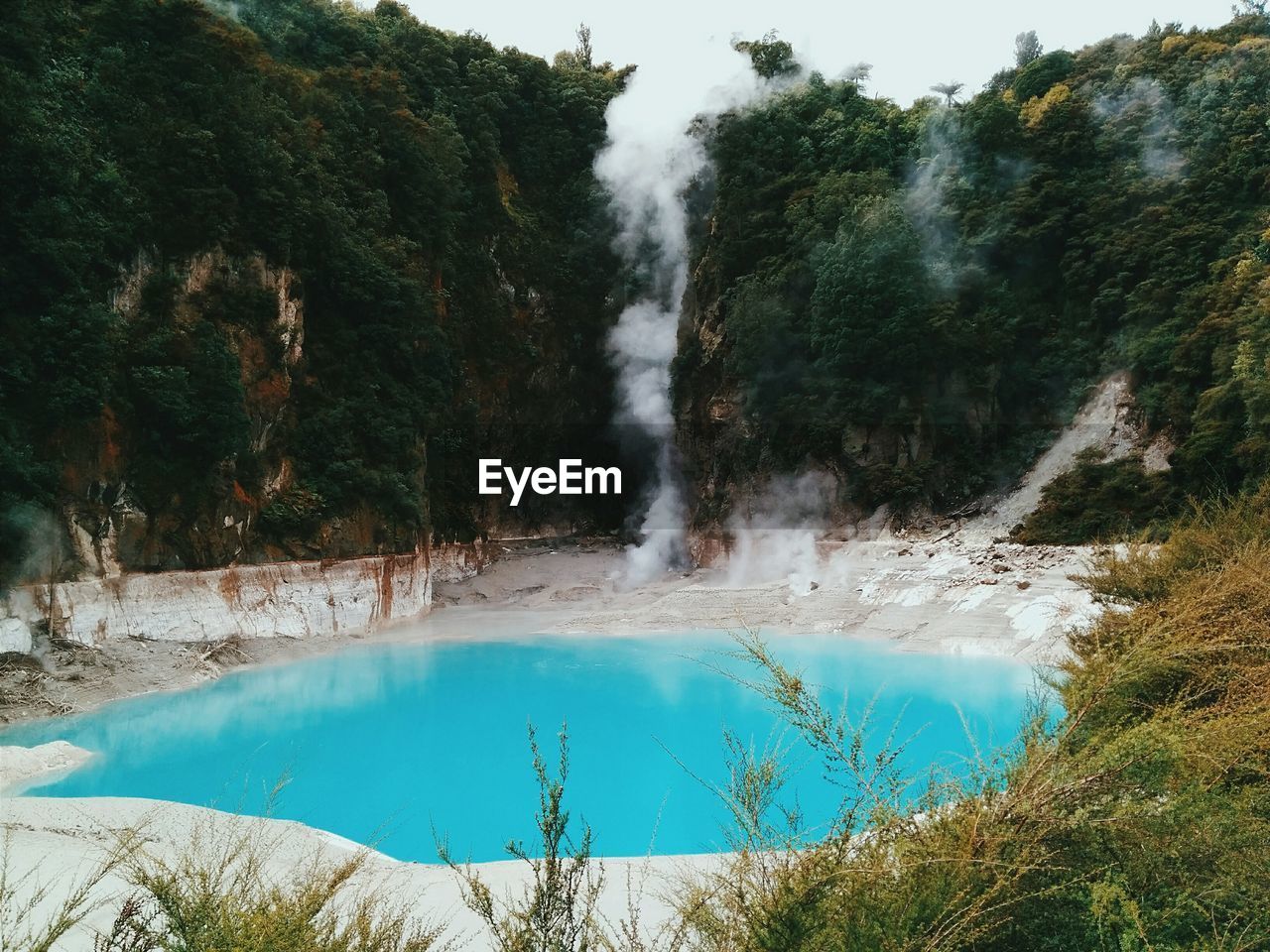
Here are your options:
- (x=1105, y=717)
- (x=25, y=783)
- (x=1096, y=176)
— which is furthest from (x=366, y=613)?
(x=1096, y=176)

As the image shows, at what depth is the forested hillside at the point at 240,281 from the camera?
2089cm

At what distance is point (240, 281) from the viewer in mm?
26562

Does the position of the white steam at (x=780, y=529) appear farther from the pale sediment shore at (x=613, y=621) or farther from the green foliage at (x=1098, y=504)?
the green foliage at (x=1098, y=504)

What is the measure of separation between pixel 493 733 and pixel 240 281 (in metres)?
17.1

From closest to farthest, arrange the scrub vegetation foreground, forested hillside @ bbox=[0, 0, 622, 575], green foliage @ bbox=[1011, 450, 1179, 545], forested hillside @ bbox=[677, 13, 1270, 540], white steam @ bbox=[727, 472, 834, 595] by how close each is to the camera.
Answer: the scrub vegetation foreground → forested hillside @ bbox=[0, 0, 622, 575] → green foliage @ bbox=[1011, 450, 1179, 545] → forested hillside @ bbox=[677, 13, 1270, 540] → white steam @ bbox=[727, 472, 834, 595]

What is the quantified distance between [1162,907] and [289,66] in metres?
36.1

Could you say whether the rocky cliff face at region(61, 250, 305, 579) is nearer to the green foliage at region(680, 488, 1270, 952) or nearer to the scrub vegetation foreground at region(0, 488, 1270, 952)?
the scrub vegetation foreground at region(0, 488, 1270, 952)

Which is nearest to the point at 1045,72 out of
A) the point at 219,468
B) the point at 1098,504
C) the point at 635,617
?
the point at 1098,504

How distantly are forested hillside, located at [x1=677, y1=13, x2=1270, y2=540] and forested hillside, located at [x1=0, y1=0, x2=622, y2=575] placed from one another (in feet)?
42.9

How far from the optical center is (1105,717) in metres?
7.40

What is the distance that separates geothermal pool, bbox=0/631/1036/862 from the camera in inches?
476

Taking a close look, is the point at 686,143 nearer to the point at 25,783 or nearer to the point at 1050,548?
the point at 1050,548

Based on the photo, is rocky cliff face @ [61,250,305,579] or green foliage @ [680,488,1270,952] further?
rocky cliff face @ [61,250,305,579]

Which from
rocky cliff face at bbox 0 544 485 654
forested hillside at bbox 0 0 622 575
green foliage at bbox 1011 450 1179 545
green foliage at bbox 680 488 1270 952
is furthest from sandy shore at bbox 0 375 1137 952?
green foliage at bbox 680 488 1270 952
